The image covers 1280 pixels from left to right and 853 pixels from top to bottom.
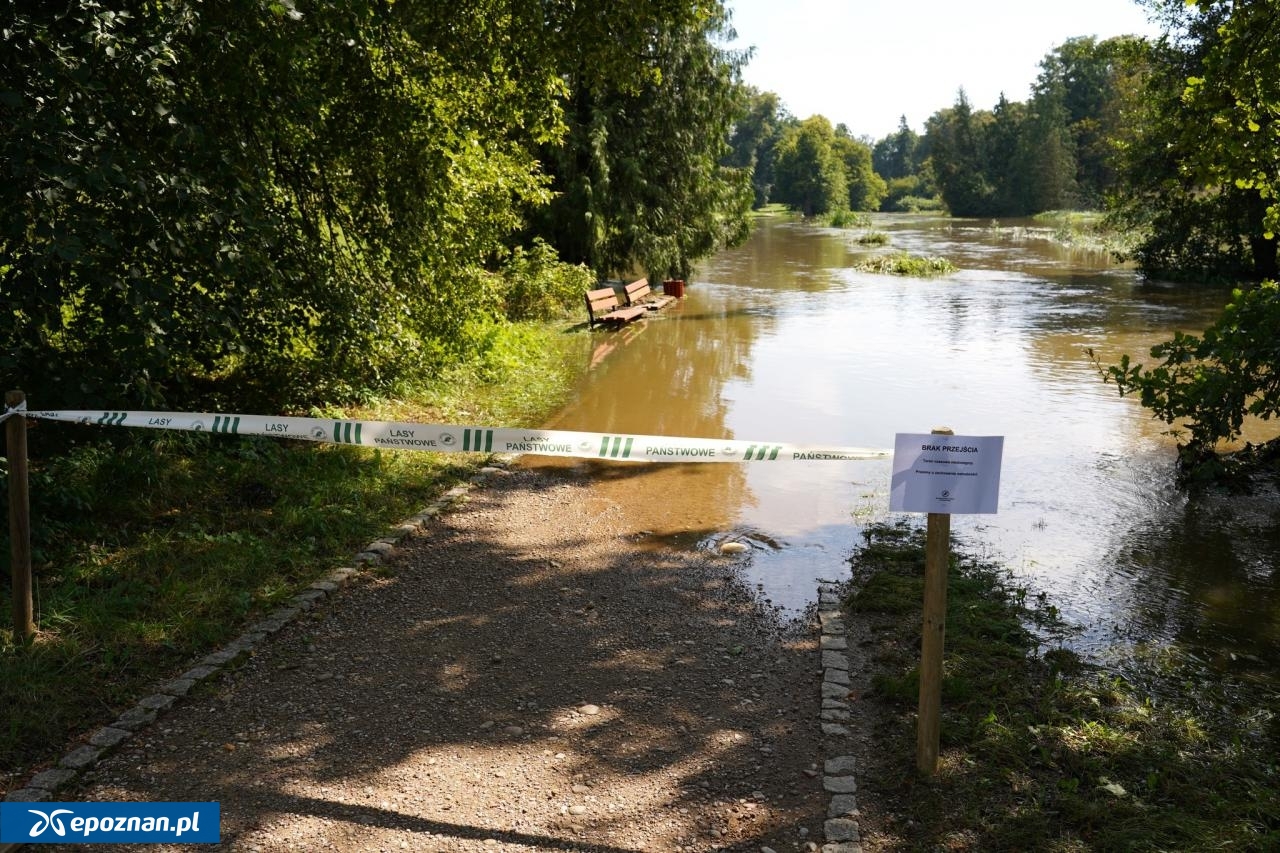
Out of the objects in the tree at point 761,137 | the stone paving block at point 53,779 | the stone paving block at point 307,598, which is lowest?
the stone paving block at point 53,779

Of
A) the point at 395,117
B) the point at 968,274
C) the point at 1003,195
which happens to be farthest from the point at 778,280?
the point at 1003,195

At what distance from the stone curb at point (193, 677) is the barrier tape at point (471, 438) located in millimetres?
1135

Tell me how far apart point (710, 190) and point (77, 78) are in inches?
746

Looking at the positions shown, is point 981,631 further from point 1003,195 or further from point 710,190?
point 1003,195

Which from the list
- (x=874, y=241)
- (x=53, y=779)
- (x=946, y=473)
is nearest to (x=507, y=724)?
(x=53, y=779)

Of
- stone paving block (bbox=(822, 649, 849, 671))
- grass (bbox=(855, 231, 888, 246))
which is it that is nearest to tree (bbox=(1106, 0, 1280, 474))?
stone paving block (bbox=(822, 649, 849, 671))

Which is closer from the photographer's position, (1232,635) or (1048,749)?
(1048,749)

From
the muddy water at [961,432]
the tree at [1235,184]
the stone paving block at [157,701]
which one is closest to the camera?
the stone paving block at [157,701]

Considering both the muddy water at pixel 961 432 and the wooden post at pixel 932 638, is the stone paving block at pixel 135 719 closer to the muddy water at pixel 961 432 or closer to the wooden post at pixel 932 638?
the wooden post at pixel 932 638

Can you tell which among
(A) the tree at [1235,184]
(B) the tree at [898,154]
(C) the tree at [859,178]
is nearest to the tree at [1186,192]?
(A) the tree at [1235,184]

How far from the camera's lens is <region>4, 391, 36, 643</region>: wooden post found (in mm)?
4773

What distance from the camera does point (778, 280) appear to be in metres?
31.7

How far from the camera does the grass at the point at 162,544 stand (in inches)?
Answer: 185

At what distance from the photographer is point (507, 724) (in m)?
4.74
